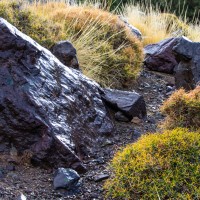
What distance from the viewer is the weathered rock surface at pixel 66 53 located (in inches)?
238

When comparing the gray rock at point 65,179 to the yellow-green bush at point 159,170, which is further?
the gray rock at point 65,179

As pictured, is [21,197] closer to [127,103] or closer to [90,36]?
[127,103]

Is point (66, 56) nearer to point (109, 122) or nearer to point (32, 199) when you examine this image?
point (109, 122)

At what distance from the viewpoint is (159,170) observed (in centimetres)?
376

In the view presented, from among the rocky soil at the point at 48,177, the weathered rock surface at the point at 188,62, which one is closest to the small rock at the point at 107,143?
the rocky soil at the point at 48,177

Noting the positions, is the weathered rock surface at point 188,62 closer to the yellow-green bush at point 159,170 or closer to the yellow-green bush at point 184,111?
the yellow-green bush at point 184,111

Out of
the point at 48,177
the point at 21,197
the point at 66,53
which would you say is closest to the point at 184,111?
the point at 48,177

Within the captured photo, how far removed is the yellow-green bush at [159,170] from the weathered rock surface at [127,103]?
4.74ft

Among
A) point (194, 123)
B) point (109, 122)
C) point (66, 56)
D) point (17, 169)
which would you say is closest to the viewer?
point (17, 169)

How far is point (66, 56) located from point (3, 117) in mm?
1922

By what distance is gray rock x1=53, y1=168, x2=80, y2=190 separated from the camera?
13.1 feet

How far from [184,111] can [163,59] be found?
339 cm

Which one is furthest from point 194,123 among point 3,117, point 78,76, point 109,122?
point 3,117

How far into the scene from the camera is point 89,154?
4.63 meters
